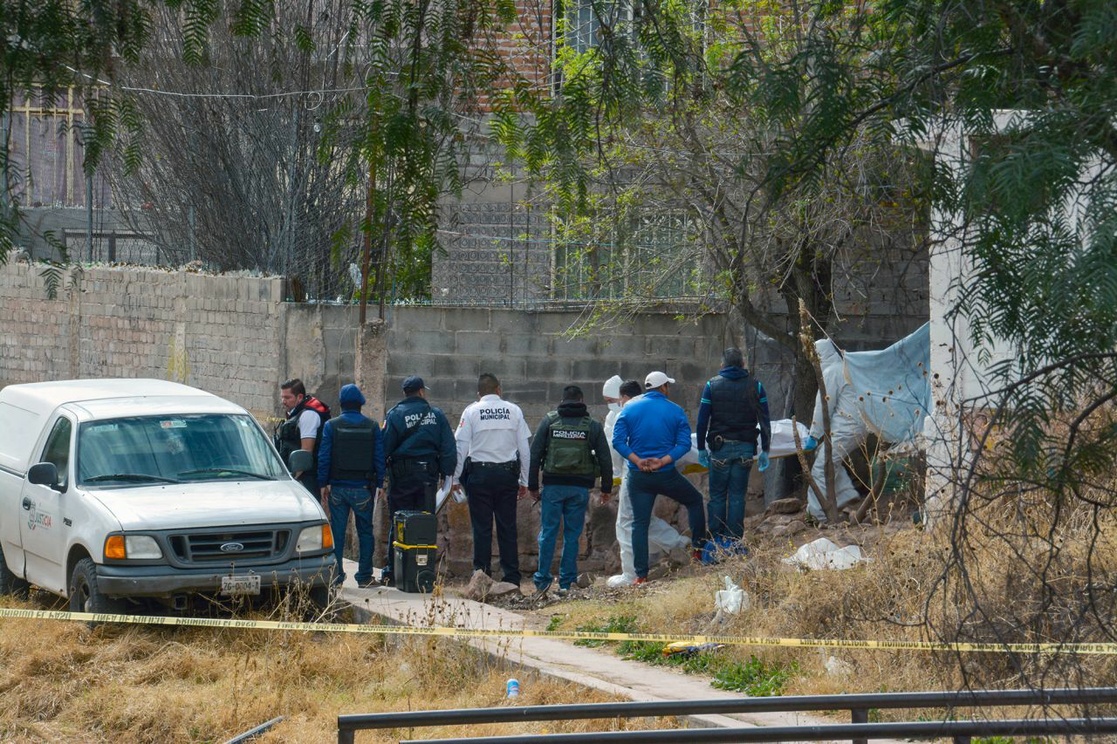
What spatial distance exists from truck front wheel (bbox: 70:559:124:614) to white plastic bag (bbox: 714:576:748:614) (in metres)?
4.13

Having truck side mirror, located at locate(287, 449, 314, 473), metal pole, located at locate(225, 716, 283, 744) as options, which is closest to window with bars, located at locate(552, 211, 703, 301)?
truck side mirror, located at locate(287, 449, 314, 473)

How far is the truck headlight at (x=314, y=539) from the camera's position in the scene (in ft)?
33.3

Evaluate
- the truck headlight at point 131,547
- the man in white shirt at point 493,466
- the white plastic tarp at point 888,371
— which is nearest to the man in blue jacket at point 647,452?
the man in white shirt at point 493,466

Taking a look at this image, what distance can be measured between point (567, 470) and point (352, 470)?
179 centimetres

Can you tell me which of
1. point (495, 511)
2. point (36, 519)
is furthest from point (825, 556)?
point (36, 519)

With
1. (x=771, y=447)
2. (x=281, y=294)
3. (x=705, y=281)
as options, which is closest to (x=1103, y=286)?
(x=771, y=447)

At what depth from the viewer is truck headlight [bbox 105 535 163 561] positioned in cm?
962

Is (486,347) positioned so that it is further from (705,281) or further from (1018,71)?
(1018,71)

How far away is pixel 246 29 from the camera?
5.55 meters

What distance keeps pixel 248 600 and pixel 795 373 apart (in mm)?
7118

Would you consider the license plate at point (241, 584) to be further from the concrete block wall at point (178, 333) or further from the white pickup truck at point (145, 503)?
the concrete block wall at point (178, 333)

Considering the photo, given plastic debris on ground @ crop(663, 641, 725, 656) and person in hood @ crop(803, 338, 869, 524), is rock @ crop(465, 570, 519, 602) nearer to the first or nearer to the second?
plastic debris on ground @ crop(663, 641, 725, 656)

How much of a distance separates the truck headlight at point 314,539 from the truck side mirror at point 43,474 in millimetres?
1833

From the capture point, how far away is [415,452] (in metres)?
12.0
